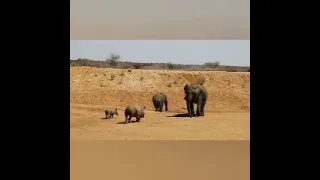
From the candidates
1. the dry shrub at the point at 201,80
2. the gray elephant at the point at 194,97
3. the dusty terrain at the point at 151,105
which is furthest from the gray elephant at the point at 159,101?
the dry shrub at the point at 201,80

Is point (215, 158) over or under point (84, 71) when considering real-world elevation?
under

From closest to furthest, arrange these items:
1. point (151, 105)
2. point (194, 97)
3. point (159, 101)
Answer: point (194, 97) < point (159, 101) < point (151, 105)

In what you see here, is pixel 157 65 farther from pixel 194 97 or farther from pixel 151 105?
pixel 194 97

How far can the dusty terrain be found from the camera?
52.5 feet

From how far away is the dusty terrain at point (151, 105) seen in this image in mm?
16000

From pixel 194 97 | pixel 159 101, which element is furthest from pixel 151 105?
pixel 194 97

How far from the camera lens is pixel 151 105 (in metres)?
24.5

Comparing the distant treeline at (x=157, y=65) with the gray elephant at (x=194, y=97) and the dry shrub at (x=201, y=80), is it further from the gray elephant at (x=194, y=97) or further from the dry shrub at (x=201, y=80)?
the gray elephant at (x=194, y=97)

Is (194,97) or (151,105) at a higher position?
(194,97)
